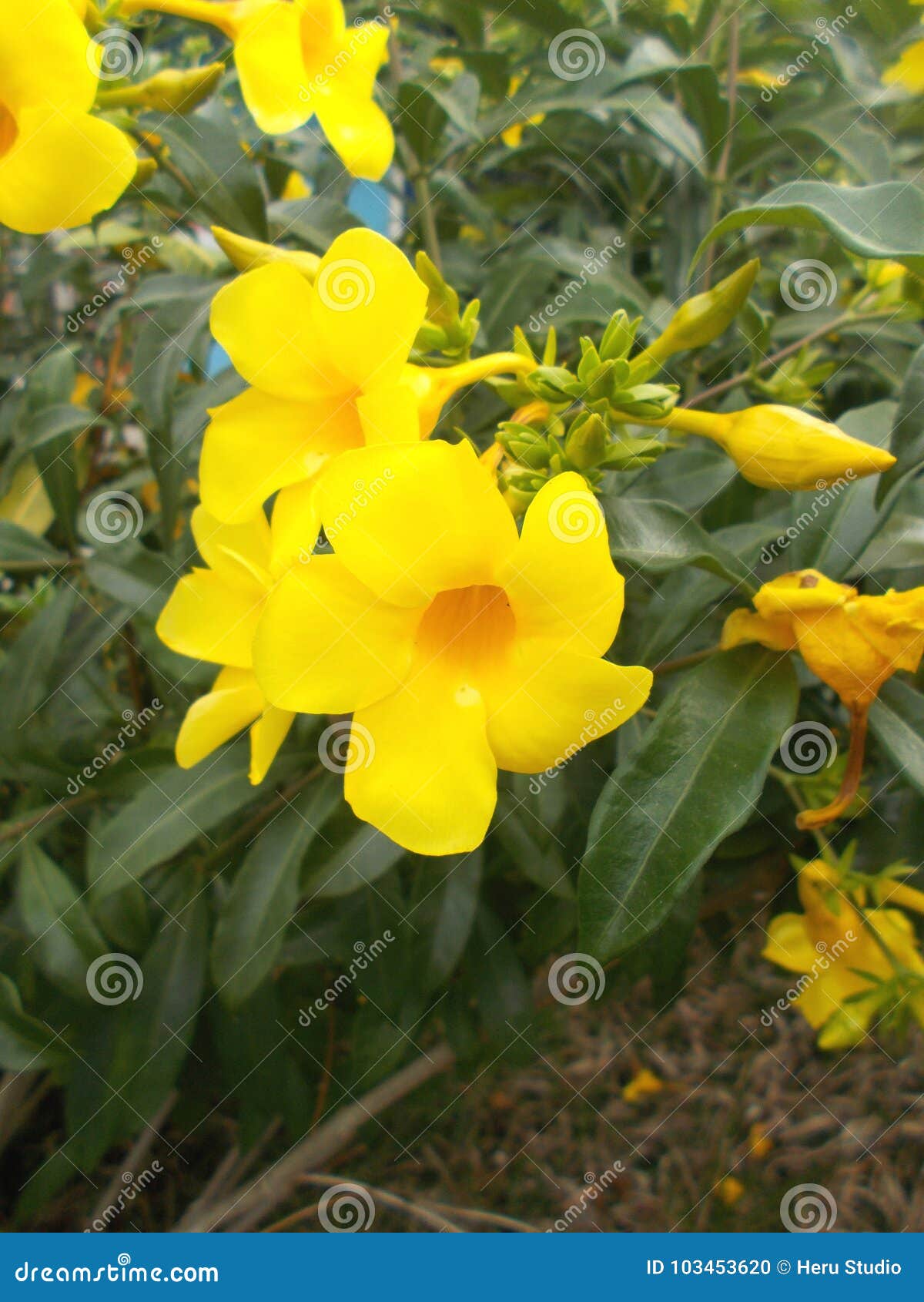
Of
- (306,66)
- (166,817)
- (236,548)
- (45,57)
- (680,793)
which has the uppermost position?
(306,66)

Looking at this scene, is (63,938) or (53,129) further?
(63,938)

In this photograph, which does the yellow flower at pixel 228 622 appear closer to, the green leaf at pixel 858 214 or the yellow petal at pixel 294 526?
the yellow petal at pixel 294 526

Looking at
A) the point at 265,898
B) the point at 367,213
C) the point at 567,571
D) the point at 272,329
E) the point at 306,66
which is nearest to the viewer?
the point at 567,571

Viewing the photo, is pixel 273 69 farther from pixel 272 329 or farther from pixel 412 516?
pixel 412 516

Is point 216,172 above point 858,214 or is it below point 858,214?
below

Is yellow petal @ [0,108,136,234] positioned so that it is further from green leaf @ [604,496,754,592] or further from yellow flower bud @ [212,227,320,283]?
green leaf @ [604,496,754,592]

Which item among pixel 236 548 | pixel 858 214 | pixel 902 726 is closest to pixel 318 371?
pixel 236 548

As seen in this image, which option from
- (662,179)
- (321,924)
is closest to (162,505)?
(321,924)

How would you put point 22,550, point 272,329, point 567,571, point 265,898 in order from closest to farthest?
point 567,571, point 272,329, point 265,898, point 22,550

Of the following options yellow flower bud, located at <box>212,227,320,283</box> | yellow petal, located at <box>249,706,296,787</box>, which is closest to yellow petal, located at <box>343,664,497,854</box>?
yellow petal, located at <box>249,706,296,787</box>
